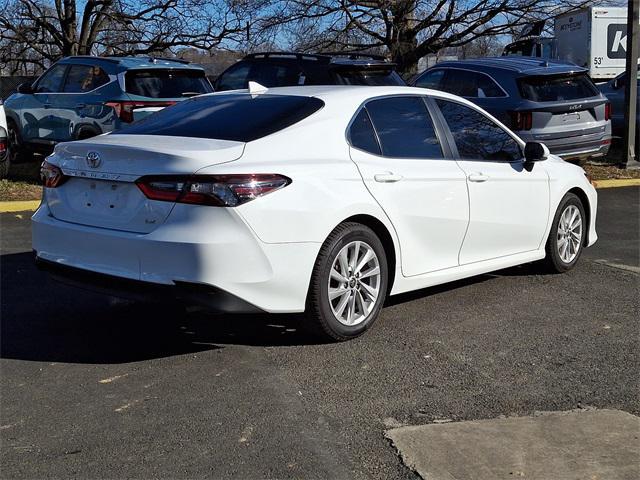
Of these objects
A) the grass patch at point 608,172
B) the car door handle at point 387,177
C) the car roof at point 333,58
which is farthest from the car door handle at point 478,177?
the grass patch at point 608,172

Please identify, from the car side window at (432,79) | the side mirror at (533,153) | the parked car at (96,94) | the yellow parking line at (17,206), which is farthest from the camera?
the car side window at (432,79)

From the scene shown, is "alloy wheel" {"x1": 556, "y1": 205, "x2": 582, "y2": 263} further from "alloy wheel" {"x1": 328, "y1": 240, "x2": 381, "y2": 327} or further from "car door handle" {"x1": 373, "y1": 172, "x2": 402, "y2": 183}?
"alloy wheel" {"x1": 328, "y1": 240, "x2": 381, "y2": 327}

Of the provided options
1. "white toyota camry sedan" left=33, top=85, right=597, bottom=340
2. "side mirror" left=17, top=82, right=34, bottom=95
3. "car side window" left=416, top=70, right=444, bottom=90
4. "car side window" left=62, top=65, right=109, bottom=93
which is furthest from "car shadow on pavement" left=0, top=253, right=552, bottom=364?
"car side window" left=416, top=70, right=444, bottom=90

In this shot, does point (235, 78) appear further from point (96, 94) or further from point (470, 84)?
point (470, 84)

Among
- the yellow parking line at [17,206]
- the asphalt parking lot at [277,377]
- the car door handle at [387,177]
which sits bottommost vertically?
the asphalt parking lot at [277,377]

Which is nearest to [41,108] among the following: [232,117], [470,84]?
[470,84]

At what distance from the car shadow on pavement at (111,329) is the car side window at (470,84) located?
25.2ft

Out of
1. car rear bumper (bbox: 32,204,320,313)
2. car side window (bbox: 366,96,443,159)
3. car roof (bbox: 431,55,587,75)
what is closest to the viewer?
car rear bumper (bbox: 32,204,320,313)

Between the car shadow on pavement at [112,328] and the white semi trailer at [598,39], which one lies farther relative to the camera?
the white semi trailer at [598,39]

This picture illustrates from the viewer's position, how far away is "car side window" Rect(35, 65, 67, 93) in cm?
1302

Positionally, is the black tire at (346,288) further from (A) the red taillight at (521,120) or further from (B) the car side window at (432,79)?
(B) the car side window at (432,79)

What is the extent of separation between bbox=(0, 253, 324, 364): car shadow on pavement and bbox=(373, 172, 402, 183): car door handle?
105 cm

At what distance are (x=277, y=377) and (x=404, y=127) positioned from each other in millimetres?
2083

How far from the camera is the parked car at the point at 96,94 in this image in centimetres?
1170
